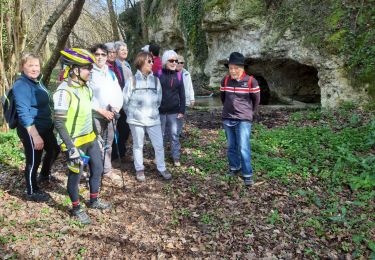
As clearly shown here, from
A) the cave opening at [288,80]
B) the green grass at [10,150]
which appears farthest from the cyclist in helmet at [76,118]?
the cave opening at [288,80]

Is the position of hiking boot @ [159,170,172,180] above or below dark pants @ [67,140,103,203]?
below

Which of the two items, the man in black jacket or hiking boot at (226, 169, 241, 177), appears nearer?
the man in black jacket

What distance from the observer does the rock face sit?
30.1 ft

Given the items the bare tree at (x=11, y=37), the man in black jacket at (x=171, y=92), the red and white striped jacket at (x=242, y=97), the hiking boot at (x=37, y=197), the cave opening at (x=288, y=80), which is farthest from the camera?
the cave opening at (x=288, y=80)

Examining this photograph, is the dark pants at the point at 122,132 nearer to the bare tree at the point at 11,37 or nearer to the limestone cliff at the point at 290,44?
the bare tree at the point at 11,37

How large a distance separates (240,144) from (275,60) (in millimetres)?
7063

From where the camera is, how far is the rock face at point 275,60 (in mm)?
9164

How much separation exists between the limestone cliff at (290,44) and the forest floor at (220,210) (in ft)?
8.85

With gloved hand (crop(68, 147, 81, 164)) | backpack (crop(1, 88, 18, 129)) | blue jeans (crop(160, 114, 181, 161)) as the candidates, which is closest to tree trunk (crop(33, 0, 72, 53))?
backpack (crop(1, 88, 18, 129))

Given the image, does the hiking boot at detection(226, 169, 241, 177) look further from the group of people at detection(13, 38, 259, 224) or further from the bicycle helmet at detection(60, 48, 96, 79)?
the bicycle helmet at detection(60, 48, 96, 79)

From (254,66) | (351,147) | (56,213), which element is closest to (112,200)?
(56,213)

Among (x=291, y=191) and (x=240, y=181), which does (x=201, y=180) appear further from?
(x=291, y=191)

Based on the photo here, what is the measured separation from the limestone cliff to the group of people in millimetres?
5059

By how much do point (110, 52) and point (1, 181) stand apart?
2.82m
